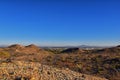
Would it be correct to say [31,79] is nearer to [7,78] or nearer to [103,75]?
[7,78]

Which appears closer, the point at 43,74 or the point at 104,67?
the point at 43,74

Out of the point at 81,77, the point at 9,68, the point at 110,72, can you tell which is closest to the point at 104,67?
the point at 110,72

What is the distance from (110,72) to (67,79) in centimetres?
1904

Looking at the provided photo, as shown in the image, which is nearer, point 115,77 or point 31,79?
point 31,79

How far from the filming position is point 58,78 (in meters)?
21.6

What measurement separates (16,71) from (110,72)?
67.9 ft

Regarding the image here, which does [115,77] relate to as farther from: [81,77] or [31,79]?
[31,79]

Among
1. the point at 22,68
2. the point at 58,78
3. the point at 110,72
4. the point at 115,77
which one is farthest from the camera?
the point at 110,72

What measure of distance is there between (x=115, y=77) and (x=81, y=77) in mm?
14949

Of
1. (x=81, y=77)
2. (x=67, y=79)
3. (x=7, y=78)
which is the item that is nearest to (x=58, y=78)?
(x=67, y=79)

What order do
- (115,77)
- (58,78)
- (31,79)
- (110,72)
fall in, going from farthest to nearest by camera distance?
1. (110,72)
2. (115,77)
3. (58,78)
4. (31,79)

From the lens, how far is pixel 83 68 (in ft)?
138

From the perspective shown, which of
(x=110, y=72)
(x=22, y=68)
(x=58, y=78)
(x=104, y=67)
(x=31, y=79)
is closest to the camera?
(x=31, y=79)

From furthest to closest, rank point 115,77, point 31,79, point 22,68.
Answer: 1. point 115,77
2. point 22,68
3. point 31,79
